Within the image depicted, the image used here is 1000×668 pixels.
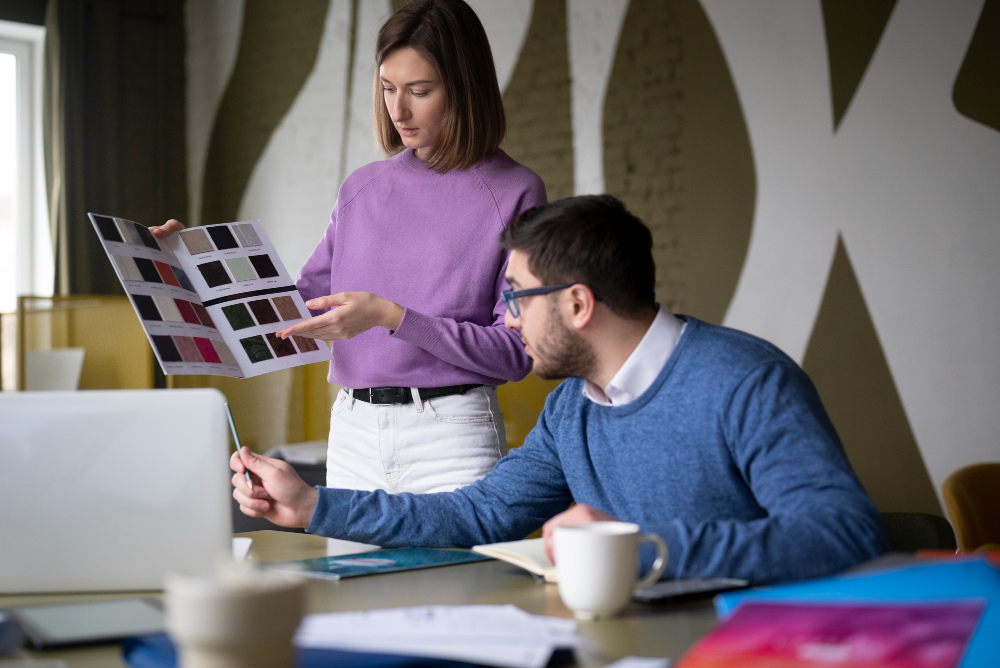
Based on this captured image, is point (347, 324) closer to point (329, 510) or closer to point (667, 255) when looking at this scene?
point (329, 510)

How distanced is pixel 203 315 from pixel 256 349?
106 mm

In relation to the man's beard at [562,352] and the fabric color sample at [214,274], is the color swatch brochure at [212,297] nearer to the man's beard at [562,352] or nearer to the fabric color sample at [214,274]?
the fabric color sample at [214,274]

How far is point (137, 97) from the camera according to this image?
5.68 meters

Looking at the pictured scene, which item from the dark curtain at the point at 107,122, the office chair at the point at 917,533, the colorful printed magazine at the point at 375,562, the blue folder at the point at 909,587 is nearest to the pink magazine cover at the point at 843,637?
the blue folder at the point at 909,587

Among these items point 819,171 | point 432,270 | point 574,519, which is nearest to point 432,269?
point 432,270

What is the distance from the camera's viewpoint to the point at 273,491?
129cm

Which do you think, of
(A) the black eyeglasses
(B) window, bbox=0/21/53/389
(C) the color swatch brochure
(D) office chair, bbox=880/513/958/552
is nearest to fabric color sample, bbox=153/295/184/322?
(C) the color swatch brochure

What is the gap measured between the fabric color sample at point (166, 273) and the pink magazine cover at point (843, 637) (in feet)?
3.69

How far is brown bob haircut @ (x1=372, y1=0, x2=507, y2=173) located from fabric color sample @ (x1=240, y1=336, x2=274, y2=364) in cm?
51

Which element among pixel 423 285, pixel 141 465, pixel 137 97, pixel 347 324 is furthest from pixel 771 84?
pixel 137 97

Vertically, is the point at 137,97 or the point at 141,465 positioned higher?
the point at 137,97

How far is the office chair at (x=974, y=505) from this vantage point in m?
2.23

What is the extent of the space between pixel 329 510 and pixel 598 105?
10.4 ft

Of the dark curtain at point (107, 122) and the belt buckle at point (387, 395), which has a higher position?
the dark curtain at point (107, 122)
